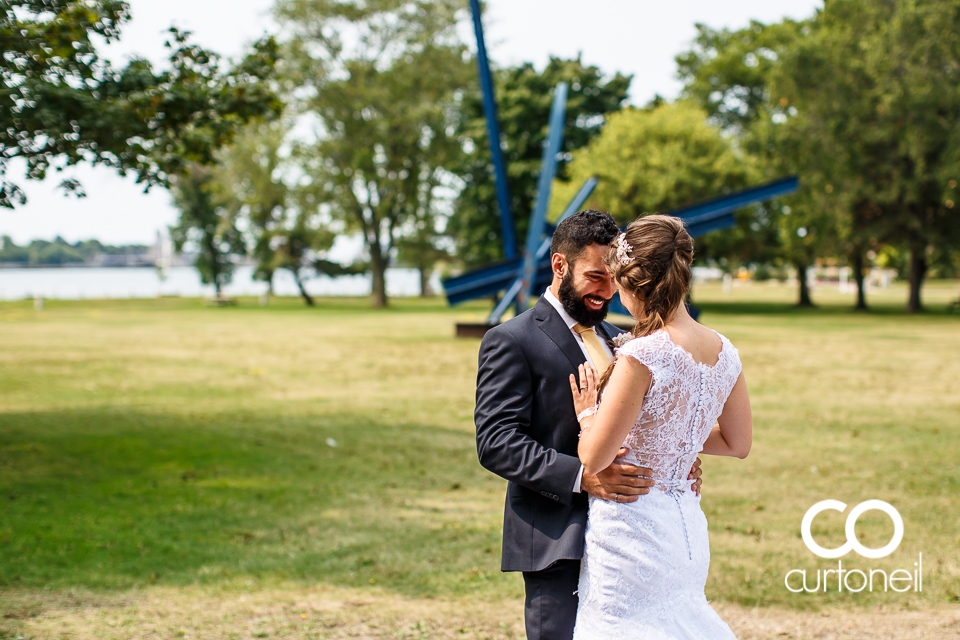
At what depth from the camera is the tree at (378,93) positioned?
47.1m

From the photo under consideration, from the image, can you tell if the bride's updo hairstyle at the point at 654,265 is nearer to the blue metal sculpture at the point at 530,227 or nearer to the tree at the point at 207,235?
the blue metal sculpture at the point at 530,227

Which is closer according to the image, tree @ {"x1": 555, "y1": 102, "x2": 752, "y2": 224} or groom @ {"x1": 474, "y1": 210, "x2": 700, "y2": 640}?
groom @ {"x1": 474, "y1": 210, "x2": 700, "y2": 640}

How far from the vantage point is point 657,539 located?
9.00 feet

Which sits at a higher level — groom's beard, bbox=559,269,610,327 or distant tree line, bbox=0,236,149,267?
distant tree line, bbox=0,236,149,267

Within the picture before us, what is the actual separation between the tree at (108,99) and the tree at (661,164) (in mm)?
31887

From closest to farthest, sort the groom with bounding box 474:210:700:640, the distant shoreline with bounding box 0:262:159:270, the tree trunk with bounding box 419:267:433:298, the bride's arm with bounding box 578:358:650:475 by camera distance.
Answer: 1. the bride's arm with bounding box 578:358:650:475
2. the groom with bounding box 474:210:700:640
3. the distant shoreline with bounding box 0:262:159:270
4. the tree trunk with bounding box 419:267:433:298

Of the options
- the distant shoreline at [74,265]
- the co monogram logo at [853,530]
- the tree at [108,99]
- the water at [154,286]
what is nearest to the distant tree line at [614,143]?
the water at [154,286]

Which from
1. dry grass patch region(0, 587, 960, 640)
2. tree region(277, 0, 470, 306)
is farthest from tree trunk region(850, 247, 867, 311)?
dry grass patch region(0, 587, 960, 640)

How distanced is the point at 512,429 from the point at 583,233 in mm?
686

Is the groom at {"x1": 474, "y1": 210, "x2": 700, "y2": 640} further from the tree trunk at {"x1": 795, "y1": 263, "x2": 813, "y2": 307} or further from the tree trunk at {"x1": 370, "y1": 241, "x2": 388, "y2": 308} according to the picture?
the tree trunk at {"x1": 370, "y1": 241, "x2": 388, "y2": 308}

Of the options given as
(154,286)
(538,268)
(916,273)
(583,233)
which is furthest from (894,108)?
(154,286)

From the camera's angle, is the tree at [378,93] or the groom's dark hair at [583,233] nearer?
the groom's dark hair at [583,233]

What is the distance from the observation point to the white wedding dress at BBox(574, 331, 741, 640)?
272 centimetres

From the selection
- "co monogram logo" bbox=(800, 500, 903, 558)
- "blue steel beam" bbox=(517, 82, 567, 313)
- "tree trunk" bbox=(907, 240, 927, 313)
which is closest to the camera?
"co monogram logo" bbox=(800, 500, 903, 558)
